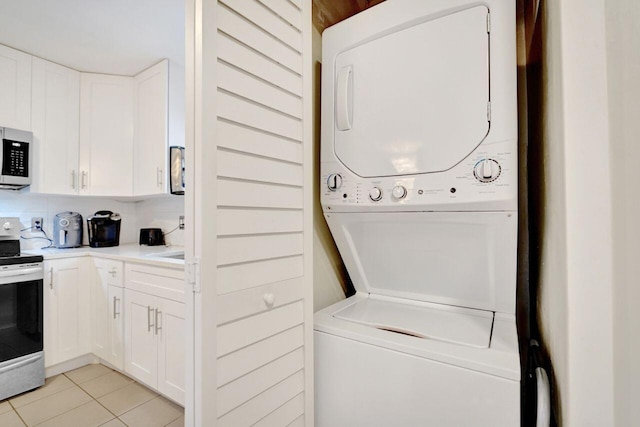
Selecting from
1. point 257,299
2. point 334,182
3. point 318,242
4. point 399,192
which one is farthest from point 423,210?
point 257,299

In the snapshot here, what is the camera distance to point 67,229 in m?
2.57

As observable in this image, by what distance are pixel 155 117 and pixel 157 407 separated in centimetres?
220

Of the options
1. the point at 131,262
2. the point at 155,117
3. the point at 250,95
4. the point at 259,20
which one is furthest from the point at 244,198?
the point at 155,117

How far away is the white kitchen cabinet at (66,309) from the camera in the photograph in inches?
86.4

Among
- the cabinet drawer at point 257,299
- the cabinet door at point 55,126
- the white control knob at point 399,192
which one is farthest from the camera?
the cabinet door at point 55,126

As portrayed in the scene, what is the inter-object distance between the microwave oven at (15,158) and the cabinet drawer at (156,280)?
3.63ft

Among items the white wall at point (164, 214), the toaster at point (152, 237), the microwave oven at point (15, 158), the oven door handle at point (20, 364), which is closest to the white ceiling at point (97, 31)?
the microwave oven at point (15, 158)

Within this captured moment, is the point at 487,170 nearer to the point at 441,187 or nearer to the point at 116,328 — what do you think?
the point at 441,187

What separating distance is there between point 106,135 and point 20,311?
154 centimetres

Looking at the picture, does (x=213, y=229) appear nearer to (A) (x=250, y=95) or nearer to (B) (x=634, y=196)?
(A) (x=250, y=95)

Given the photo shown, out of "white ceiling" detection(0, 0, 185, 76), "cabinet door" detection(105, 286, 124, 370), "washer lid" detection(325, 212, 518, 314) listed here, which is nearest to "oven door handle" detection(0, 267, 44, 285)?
"cabinet door" detection(105, 286, 124, 370)

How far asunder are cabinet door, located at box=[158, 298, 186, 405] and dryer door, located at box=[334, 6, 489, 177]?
136cm

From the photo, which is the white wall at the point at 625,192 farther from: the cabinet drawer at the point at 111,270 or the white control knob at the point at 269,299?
the cabinet drawer at the point at 111,270

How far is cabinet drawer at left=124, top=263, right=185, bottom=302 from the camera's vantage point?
175 cm
